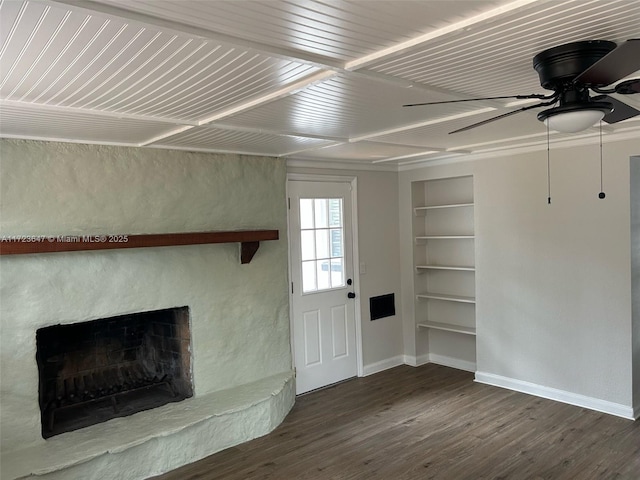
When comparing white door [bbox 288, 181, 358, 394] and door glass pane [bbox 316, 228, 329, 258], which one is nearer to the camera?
white door [bbox 288, 181, 358, 394]

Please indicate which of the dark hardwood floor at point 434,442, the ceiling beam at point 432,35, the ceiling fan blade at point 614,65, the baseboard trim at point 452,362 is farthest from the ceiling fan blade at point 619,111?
the baseboard trim at point 452,362

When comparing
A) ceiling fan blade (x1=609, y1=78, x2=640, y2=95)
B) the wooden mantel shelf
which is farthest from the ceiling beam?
the wooden mantel shelf

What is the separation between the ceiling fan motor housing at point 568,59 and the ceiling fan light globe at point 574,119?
0.48 ft

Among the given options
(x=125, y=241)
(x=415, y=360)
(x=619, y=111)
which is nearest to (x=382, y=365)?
(x=415, y=360)

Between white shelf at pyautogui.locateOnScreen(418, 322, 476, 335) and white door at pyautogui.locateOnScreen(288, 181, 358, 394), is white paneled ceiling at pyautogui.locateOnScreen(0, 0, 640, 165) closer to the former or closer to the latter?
white door at pyautogui.locateOnScreen(288, 181, 358, 394)

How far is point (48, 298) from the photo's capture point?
325cm

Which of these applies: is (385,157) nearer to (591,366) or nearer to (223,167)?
(223,167)

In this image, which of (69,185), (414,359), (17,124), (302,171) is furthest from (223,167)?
(414,359)

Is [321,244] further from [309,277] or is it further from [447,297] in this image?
[447,297]

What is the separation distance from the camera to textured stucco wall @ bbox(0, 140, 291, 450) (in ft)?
10.4

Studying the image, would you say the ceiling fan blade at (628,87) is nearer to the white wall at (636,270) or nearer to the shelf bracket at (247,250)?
the white wall at (636,270)

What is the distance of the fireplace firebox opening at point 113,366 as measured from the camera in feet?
12.1

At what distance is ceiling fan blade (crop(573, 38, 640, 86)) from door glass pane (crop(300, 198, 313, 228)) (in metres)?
3.27

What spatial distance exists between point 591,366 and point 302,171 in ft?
10.0
